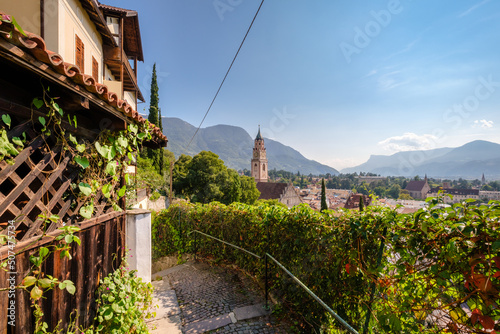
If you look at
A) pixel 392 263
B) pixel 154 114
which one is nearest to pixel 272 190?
pixel 154 114

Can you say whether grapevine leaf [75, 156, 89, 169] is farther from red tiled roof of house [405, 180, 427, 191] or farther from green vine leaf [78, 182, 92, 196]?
red tiled roof of house [405, 180, 427, 191]

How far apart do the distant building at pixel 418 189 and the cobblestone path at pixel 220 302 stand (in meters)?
128

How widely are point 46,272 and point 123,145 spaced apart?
150 cm

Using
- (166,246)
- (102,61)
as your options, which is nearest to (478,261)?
(166,246)

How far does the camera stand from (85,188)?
2.20 meters

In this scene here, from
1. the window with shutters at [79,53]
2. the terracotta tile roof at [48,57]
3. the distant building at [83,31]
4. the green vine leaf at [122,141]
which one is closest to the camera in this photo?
the terracotta tile roof at [48,57]

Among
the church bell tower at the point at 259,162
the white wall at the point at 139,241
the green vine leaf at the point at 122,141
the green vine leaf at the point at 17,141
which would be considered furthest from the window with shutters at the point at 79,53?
the church bell tower at the point at 259,162

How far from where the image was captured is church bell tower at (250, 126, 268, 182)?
7356 cm

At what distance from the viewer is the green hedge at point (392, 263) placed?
63.6 inches

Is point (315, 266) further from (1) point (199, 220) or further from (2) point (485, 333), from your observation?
(1) point (199, 220)

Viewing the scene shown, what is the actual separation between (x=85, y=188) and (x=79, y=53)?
584 cm

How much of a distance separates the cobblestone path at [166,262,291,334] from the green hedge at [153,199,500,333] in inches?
18.0

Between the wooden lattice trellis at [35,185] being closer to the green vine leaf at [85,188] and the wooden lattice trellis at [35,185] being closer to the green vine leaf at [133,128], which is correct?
the green vine leaf at [85,188]

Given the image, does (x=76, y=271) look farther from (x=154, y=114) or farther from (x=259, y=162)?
(x=259, y=162)
